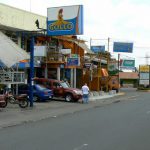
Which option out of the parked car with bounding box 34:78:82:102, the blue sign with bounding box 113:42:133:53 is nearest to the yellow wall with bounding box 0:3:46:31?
the parked car with bounding box 34:78:82:102

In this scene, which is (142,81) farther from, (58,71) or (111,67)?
(58,71)

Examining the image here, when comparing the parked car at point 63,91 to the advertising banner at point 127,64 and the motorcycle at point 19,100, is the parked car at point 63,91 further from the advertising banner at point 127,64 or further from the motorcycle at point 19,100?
the advertising banner at point 127,64

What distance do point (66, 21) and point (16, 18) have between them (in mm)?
4745

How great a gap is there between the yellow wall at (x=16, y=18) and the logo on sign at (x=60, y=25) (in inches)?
93.3

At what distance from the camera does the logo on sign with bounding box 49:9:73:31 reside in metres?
42.2

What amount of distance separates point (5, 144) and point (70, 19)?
31258 millimetres

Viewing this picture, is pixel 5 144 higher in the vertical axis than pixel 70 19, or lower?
lower

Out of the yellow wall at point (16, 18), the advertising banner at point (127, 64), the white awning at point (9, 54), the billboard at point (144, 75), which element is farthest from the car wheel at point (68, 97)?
the advertising banner at point (127, 64)

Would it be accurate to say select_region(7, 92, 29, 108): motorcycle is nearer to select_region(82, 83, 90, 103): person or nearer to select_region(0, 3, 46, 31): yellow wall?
select_region(82, 83, 90, 103): person

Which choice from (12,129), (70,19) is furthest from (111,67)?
(12,129)

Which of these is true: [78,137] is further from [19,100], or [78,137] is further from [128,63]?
[128,63]

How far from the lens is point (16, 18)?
136 ft

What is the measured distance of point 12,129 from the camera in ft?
54.2

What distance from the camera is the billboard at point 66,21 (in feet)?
138
